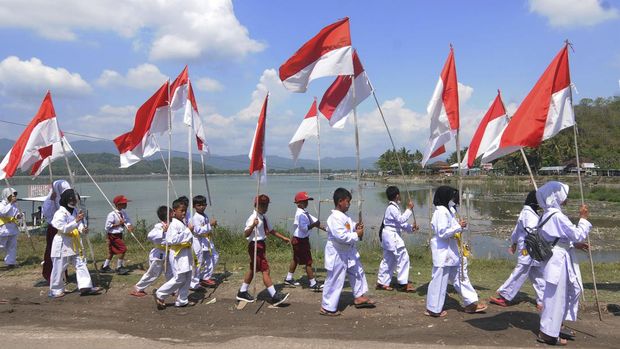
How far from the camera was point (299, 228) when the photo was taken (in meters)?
8.25

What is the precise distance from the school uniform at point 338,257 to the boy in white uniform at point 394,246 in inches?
57.2

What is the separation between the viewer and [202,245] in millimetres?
8734

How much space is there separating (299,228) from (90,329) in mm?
3703

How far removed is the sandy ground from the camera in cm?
566

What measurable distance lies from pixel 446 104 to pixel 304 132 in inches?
133

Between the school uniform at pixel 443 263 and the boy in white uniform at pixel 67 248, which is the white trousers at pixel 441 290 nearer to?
the school uniform at pixel 443 263

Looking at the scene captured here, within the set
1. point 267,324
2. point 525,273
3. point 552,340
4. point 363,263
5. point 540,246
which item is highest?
point 540,246

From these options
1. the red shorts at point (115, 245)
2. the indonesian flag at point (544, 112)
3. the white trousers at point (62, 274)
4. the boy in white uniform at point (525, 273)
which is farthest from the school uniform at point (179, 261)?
the indonesian flag at point (544, 112)

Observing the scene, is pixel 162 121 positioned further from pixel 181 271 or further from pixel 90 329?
pixel 90 329

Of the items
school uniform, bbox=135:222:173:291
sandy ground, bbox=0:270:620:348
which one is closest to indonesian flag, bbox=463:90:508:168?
sandy ground, bbox=0:270:620:348

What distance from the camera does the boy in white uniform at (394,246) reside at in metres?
8.09

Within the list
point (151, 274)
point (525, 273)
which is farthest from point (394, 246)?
point (151, 274)

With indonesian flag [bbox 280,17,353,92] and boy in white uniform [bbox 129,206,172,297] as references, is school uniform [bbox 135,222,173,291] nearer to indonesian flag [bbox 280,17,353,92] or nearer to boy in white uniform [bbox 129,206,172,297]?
boy in white uniform [bbox 129,206,172,297]

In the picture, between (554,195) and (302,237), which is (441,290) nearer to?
(554,195)
